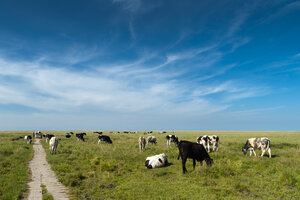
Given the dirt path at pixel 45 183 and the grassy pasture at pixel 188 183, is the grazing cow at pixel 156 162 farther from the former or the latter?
the dirt path at pixel 45 183


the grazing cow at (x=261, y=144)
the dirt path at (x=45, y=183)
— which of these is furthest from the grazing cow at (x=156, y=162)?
the grazing cow at (x=261, y=144)

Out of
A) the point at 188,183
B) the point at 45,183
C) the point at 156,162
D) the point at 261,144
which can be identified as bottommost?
the point at 45,183

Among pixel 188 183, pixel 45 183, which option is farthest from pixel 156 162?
pixel 45 183

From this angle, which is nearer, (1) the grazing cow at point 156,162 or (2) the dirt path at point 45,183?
(2) the dirt path at point 45,183

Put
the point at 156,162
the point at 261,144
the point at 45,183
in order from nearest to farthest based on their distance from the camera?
the point at 45,183, the point at 156,162, the point at 261,144

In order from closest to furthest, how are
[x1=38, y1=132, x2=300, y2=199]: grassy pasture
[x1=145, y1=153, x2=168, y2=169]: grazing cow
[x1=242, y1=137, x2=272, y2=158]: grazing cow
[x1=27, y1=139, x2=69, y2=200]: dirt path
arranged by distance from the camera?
[x1=38, y1=132, x2=300, y2=199]: grassy pasture, [x1=27, y1=139, x2=69, y2=200]: dirt path, [x1=145, y1=153, x2=168, y2=169]: grazing cow, [x1=242, y1=137, x2=272, y2=158]: grazing cow

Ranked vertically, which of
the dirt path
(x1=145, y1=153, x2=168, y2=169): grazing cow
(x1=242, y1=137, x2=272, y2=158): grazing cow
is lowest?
the dirt path

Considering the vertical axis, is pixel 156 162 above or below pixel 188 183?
above

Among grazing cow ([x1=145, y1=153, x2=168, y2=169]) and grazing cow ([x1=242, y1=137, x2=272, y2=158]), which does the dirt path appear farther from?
grazing cow ([x1=242, y1=137, x2=272, y2=158])

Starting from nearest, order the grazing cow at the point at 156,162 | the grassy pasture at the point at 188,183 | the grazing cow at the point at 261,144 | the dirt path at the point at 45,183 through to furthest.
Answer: the grassy pasture at the point at 188,183 < the dirt path at the point at 45,183 < the grazing cow at the point at 156,162 < the grazing cow at the point at 261,144

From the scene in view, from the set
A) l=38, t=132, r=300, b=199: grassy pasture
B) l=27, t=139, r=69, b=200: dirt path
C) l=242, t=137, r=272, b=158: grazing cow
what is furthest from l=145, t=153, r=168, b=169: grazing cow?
l=242, t=137, r=272, b=158: grazing cow

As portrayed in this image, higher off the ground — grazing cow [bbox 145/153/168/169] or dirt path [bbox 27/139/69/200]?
grazing cow [bbox 145/153/168/169]

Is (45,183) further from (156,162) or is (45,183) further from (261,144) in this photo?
(261,144)

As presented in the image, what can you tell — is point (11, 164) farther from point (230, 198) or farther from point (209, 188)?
point (230, 198)
